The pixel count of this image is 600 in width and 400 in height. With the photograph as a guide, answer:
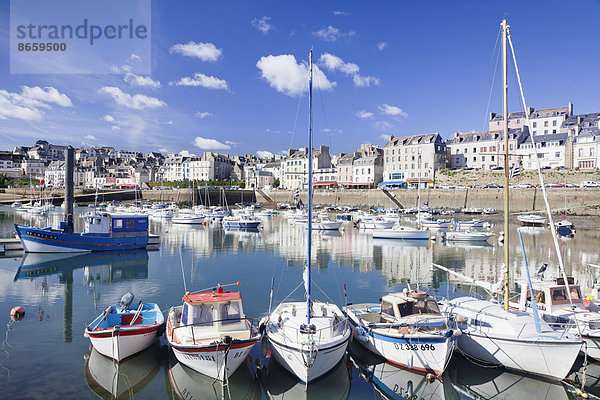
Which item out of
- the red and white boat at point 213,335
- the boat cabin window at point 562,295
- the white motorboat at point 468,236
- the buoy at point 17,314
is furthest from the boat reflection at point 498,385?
the white motorboat at point 468,236

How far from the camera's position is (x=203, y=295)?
1077cm

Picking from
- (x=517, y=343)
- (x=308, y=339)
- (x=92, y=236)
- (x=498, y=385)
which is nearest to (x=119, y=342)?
(x=308, y=339)

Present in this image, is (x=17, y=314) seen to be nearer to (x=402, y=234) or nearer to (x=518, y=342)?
(x=518, y=342)

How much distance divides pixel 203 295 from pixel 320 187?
82781mm

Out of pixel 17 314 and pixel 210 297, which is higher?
pixel 210 297

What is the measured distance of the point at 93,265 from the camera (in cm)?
2461

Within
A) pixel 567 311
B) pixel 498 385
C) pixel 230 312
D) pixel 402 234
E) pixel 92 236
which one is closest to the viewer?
pixel 498 385

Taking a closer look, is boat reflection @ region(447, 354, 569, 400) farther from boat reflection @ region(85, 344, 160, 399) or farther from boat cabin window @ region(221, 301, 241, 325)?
boat reflection @ region(85, 344, 160, 399)

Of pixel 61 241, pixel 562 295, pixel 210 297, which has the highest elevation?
pixel 210 297

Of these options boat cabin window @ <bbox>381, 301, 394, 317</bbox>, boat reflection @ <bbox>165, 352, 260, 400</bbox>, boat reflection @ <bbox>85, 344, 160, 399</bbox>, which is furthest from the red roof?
boat cabin window @ <bbox>381, 301, 394, 317</bbox>

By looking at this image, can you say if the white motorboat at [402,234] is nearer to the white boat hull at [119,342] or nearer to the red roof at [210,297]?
the red roof at [210,297]

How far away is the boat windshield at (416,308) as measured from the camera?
35.2 ft

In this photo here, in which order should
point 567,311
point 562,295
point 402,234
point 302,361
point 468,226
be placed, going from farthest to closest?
point 468,226
point 402,234
point 562,295
point 567,311
point 302,361

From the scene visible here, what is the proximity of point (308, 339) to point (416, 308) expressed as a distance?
132 inches
